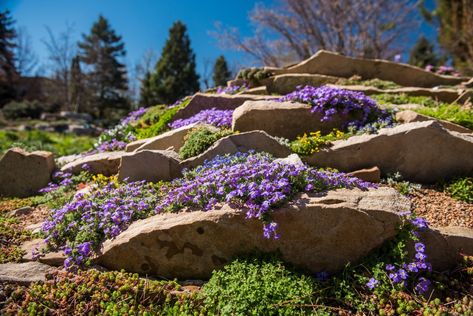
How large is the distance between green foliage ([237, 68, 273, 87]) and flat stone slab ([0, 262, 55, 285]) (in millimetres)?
7486

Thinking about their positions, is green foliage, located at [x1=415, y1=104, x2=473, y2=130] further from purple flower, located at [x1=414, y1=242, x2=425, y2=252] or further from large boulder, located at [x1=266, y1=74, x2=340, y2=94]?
purple flower, located at [x1=414, y1=242, x2=425, y2=252]

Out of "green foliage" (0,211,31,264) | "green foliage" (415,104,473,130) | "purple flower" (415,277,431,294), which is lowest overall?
"purple flower" (415,277,431,294)

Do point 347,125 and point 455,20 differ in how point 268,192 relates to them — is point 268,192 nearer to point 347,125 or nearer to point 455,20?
point 347,125

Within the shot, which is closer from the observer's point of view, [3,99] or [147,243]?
[147,243]

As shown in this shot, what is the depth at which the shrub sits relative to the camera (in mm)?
23812

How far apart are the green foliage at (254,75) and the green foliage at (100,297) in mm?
7373

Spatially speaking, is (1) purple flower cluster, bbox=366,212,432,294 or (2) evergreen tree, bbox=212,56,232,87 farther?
(2) evergreen tree, bbox=212,56,232,87

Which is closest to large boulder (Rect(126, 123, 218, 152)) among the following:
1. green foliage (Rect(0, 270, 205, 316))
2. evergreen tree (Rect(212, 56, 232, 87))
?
green foliage (Rect(0, 270, 205, 316))

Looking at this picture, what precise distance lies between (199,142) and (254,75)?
5032 millimetres

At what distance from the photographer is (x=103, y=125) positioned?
27625mm

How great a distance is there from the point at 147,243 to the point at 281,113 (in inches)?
140

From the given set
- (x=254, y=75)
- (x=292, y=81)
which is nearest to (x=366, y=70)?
(x=292, y=81)

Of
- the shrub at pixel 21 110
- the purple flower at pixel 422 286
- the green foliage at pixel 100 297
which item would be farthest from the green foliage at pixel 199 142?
the shrub at pixel 21 110

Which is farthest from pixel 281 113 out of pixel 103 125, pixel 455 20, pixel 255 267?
pixel 103 125
